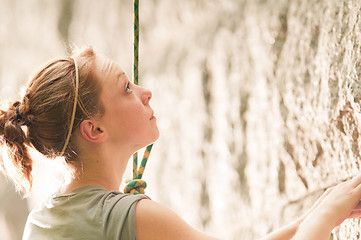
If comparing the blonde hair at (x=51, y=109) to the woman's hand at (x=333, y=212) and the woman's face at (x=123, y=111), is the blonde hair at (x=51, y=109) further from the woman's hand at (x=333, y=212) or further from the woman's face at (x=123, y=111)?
the woman's hand at (x=333, y=212)

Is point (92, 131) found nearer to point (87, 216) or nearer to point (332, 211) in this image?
point (87, 216)

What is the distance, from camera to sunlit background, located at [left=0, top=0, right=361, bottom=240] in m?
0.82

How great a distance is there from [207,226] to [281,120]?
319 mm

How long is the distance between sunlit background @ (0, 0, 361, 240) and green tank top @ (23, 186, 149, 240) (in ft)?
0.28

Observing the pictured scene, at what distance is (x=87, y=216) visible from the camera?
0.72 m

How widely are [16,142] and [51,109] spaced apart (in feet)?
0.27

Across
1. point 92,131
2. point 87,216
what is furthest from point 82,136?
point 87,216

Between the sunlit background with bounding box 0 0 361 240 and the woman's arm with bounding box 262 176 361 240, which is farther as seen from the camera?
the sunlit background with bounding box 0 0 361 240

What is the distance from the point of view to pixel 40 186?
170 centimetres

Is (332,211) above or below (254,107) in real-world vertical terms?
below

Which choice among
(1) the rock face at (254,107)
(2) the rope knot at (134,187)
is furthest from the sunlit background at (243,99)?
(2) the rope knot at (134,187)

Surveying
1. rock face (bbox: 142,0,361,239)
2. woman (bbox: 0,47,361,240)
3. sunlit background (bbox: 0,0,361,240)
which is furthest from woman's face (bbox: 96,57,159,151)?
rock face (bbox: 142,0,361,239)

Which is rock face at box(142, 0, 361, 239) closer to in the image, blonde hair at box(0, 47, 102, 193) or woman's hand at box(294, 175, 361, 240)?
woman's hand at box(294, 175, 361, 240)

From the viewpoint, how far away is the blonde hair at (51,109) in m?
0.78
